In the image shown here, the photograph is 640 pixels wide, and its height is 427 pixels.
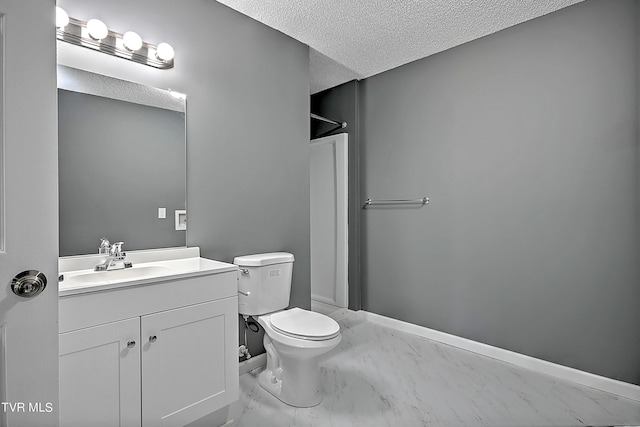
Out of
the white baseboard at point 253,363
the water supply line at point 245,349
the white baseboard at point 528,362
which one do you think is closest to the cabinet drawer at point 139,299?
the water supply line at point 245,349

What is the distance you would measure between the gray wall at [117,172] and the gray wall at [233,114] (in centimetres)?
11

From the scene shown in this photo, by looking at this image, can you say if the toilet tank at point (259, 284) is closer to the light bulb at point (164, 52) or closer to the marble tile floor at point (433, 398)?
the marble tile floor at point (433, 398)

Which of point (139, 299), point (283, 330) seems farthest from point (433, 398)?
point (139, 299)

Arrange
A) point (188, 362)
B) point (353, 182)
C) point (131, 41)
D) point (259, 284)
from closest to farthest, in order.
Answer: point (188, 362), point (131, 41), point (259, 284), point (353, 182)

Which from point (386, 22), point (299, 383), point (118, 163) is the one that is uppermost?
point (386, 22)

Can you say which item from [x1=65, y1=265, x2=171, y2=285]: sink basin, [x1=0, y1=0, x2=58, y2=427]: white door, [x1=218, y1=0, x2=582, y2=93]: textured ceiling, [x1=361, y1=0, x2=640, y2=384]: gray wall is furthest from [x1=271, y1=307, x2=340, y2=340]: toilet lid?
[x1=218, y1=0, x2=582, y2=93]: textured ceiling

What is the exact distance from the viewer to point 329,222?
347cm

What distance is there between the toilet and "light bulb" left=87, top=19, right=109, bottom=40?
135cm

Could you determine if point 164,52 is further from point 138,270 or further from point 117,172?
point 138,270

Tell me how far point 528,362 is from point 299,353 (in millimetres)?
1643

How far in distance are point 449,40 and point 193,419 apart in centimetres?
290

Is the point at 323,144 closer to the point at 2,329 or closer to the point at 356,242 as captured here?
the point at 356,242

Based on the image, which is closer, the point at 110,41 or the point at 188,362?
the point at 188,362

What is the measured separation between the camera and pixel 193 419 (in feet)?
4.99
